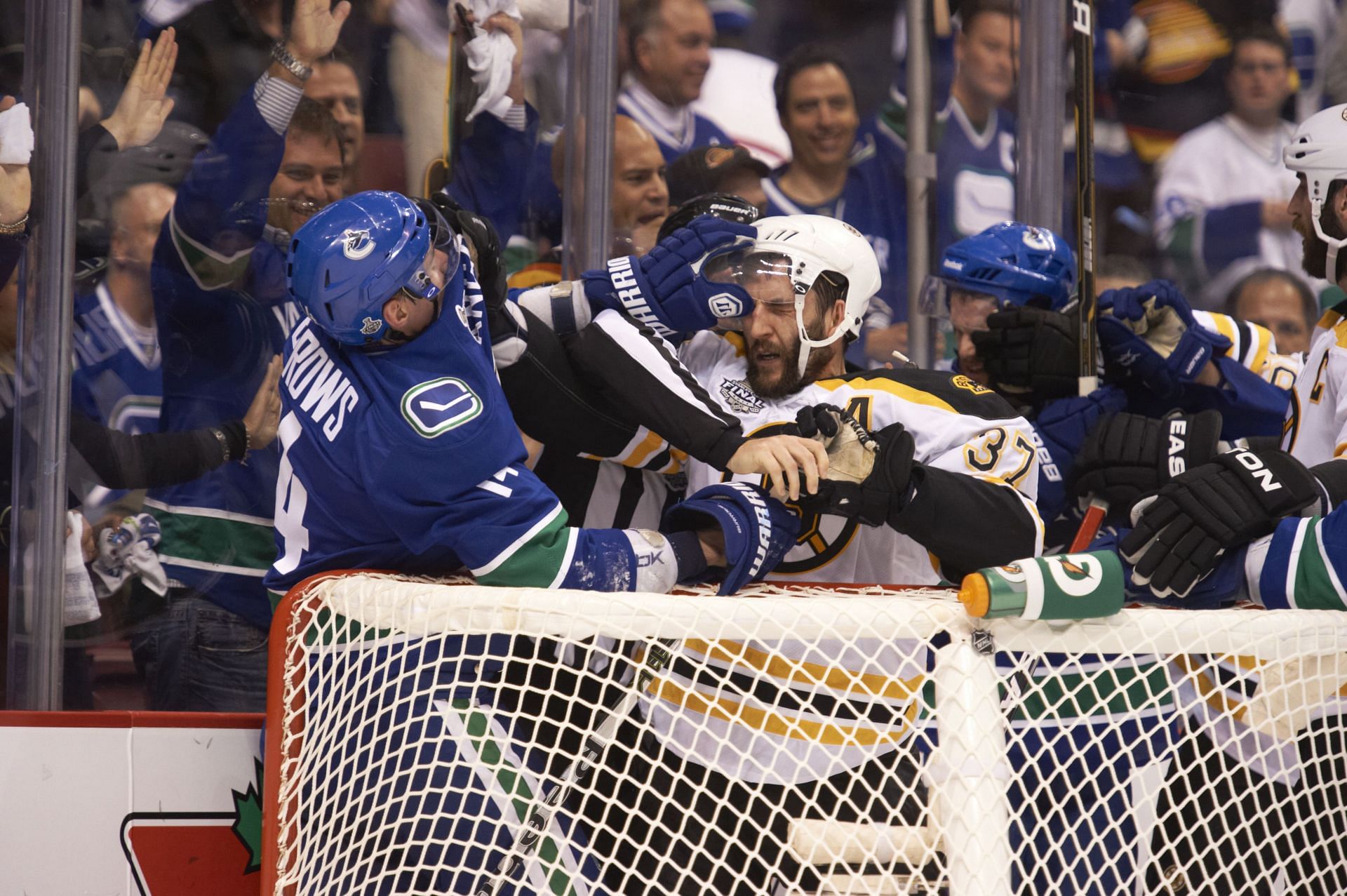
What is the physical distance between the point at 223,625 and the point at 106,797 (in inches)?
25.7

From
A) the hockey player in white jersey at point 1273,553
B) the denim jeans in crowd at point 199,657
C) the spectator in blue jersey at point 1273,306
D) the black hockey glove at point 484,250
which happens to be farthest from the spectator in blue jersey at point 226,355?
the spectator in blue jersey at point 1273,306

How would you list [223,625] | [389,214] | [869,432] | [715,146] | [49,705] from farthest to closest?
[715,146] < [223,625] < [49,705] < [869,432] < [389,214]

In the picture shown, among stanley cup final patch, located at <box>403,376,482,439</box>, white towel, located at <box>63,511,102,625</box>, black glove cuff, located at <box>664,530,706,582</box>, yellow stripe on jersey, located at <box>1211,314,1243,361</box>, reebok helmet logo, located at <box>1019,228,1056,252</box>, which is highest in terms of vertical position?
reebok helmet logo, located at <box>1019,228,1056,252</box>

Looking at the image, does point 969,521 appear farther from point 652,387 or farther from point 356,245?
point 356,245

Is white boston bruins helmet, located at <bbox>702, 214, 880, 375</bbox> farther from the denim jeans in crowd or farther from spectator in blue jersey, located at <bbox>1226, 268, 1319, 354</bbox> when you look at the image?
spectator in blue jersey, located at <bbox>1226, 268, 1319, 354</bbox>

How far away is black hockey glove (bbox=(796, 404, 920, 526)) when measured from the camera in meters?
2.08

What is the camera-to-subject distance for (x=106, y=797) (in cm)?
221

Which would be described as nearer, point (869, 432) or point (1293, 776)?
point (1293, 776)

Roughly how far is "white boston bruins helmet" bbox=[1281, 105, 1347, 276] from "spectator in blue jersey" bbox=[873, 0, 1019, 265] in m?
1.26

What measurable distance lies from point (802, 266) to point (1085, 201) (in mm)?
1008

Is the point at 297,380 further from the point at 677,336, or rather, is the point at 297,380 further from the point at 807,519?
the point at 807,519

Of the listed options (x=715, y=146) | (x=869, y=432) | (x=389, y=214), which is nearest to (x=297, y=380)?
(x=389, y=214)

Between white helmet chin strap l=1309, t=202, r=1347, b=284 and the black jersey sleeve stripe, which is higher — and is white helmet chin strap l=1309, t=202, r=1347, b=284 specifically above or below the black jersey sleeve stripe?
above

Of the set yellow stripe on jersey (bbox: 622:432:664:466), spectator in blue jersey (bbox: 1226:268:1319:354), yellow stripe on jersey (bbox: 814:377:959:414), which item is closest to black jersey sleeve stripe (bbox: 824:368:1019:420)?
yellow stripe on jersey (bbox: 814:377:959:414)
